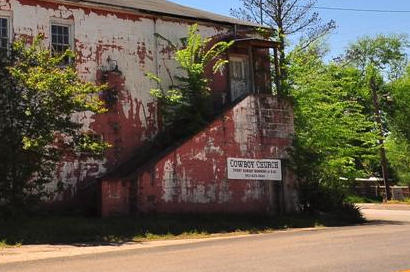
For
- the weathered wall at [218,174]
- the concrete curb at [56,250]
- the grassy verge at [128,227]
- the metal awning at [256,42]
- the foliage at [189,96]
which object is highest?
the metal awning at [256,42]

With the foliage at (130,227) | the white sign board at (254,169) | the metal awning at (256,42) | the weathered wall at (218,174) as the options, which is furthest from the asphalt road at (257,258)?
the metal awning at (256,42)

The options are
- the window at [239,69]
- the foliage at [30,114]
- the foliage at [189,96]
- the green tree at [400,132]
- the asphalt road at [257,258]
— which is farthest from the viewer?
the green tree at [400,132]

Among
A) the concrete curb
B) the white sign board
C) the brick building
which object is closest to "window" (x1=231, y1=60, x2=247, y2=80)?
the brick building

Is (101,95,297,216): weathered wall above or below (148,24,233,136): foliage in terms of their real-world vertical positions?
below

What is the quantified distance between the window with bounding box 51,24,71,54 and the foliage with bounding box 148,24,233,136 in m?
3.31

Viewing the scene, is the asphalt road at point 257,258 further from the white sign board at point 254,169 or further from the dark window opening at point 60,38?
the dark window opening at point 60,38

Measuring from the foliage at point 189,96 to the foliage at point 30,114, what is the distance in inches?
194

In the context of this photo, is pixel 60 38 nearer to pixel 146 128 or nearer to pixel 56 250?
pixel 146 128

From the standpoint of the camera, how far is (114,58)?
73.4 ft

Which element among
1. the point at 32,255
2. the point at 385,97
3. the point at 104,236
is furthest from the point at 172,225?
the point at 385,97

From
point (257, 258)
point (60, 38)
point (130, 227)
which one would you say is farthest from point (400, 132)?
point (257, 258)

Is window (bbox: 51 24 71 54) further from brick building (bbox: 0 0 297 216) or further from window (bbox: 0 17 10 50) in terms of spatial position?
window (bbox: 0 17 10 50)

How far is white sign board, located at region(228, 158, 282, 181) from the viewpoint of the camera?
2167cm

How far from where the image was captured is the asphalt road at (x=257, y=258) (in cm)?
991
